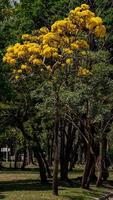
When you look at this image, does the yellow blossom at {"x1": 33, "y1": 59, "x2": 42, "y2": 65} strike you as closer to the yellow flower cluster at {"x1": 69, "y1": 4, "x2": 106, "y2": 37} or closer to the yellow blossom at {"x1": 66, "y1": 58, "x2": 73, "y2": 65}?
the yellow blossom at {"x1": 66, "y1": 58, "x2": 73, "y2": 65}

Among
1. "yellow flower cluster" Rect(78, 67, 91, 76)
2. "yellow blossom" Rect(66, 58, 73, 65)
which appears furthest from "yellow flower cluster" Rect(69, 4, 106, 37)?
"yellow flower cluster" Rect(78, 67, 91, 76)

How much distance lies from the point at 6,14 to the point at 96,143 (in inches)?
459

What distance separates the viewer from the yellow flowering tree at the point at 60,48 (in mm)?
25766

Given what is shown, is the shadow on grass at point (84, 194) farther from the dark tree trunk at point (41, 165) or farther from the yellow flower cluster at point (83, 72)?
the dark tree trunk at point (41, 165)

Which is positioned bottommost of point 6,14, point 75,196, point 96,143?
point 75,196

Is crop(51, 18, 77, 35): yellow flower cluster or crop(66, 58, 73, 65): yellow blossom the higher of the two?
crop(51, 18, 77, 35): yellow flower cluster

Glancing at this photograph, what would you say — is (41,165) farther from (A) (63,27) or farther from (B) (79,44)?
(A) (63,27)

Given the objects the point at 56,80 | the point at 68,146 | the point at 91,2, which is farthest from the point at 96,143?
the point at 56,80

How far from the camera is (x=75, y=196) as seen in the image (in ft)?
92.2

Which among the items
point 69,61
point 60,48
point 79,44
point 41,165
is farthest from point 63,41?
point 41,165

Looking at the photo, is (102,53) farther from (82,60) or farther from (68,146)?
(68,146)

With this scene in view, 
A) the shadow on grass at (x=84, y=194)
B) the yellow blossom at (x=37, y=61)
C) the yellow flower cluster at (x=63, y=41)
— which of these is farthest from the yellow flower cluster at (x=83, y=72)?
the shadow on grass at (x=84, y=194)

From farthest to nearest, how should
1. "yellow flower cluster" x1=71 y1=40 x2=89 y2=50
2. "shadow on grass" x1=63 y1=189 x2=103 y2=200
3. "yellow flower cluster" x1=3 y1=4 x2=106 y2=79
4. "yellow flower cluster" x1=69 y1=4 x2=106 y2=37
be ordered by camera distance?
"shadow on grass" x1=63 y1=189 x2=103 y2=200
"yellow flower cluster" x1=71 y1=40 x2=89 y2=50
"yellow flower cluster" x1=3 y1=4 x2=106 y2=79
"yellow flower cluster" x1=69 y1=4 x2=106 y2=37

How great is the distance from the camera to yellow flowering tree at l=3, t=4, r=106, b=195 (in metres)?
25.8
